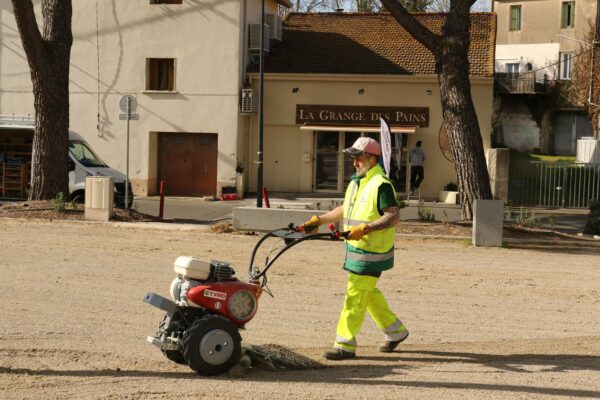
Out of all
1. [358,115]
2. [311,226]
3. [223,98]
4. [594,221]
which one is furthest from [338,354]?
[358,115]

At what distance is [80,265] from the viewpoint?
50.6 ft

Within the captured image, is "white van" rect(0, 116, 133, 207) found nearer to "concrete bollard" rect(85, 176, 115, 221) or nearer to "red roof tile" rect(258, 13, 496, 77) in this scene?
"concrete bollard" rect(85, 176, 115, 221)

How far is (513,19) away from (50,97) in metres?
44.7

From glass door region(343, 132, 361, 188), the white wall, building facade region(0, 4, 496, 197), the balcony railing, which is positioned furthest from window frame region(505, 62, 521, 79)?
glass door region(343, 132, 361, 188)

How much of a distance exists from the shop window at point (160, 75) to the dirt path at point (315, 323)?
15.8 meters

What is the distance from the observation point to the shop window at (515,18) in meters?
62.9

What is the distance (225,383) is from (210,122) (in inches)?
1030

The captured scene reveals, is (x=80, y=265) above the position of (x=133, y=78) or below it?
below

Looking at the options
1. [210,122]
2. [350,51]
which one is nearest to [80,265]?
[210,122]

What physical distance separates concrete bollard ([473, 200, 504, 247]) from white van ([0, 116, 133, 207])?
365 inches

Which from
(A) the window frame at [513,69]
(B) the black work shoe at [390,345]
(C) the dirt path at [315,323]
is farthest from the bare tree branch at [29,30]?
(A) the window frame at [513,69]

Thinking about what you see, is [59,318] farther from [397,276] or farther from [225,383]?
[397,276]

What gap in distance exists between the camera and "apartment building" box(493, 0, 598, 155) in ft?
195

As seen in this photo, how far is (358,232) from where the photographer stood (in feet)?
29.6
